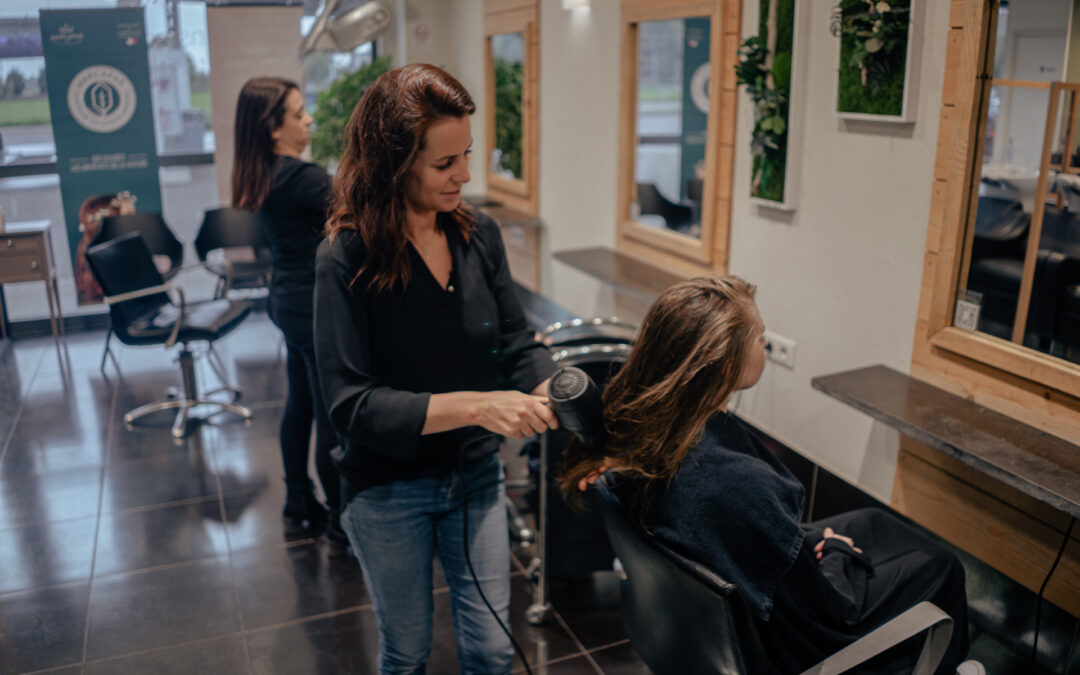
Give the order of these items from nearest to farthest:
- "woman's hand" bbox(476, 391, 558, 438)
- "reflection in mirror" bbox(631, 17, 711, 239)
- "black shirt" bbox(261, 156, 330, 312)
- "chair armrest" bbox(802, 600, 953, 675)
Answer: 1. "woman's hand" bbox(476, 391, 558, 438)
2. "chair armrest" bbox(802, 600, 953, 675)
3. "black shirt" bbox(261, 156, 330, 312)
4. "reflection in mirror" bbox(631, 17, 711, 239)

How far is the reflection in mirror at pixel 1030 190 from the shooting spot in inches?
80.7

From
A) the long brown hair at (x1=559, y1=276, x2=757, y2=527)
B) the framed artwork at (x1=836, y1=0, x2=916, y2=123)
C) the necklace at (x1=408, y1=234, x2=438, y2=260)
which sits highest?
the framed artwork at (x1=836, y1=0, x2=916, y2=123)

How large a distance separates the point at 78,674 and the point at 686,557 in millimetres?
1879

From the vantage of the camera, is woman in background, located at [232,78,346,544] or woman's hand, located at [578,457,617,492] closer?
woman's hand, located at [578,457,617,492]

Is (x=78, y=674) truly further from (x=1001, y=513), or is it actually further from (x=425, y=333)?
(x=1001, y=513)

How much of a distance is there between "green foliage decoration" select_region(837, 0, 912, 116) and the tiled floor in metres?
1.71

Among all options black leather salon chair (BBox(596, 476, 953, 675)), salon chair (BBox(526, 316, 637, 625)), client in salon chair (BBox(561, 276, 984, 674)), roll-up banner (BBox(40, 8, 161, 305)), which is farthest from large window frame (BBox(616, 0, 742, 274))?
roll-up banner (BBox(40, 8, 161, 305))

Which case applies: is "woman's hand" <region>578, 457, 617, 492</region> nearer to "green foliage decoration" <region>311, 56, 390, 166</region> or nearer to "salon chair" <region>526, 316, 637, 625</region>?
"salon chair" <region>526, 316, 637, 625</region>

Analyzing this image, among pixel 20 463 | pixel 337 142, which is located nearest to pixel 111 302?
pixel 20 463

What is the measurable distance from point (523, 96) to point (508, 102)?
1.03 feet

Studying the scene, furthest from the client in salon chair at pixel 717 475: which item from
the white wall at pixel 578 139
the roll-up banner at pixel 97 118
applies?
the roll-up banner at pixel 97 118

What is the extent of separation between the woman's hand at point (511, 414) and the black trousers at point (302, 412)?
57.6 inches

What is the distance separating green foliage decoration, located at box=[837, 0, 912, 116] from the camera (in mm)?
2371

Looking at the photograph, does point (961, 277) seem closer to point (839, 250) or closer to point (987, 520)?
point (839, 250)
